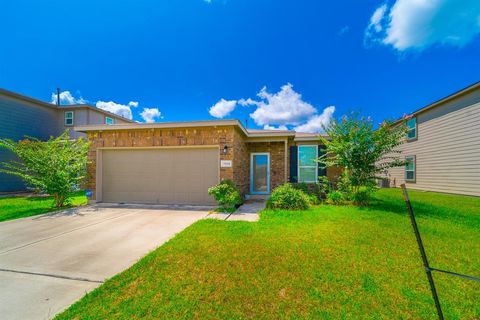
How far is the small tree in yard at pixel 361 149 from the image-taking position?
727 cm

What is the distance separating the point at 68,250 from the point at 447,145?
54.5ft

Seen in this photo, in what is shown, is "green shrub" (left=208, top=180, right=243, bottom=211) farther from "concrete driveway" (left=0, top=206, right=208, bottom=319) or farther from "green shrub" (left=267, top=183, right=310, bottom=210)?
Result: "green shrub" (left=267, top=183, right=310, bottom=210)

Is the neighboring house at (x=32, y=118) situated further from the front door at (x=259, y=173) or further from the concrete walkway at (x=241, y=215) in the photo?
the concrete walkway at (x=241, y=215)

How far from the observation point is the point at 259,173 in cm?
1027

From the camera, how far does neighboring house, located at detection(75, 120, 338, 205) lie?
7.52 m

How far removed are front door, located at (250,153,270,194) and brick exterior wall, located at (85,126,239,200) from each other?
5.53 ft

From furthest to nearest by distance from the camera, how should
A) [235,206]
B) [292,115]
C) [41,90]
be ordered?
[292,115] < [41,90] < [235,206]

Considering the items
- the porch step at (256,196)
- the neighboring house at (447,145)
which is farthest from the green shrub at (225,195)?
the neighboring house at (447,145)

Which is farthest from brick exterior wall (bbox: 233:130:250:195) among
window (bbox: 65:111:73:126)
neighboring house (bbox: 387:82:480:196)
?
window (bbox: 65:111:73:126)

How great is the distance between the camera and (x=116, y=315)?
81.8 inches

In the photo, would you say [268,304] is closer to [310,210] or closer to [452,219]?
[310,210]

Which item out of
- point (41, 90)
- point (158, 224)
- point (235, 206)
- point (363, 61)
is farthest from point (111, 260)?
point (41, 90)

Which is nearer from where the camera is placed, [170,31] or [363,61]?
[170,31]

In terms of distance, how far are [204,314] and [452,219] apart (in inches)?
290
